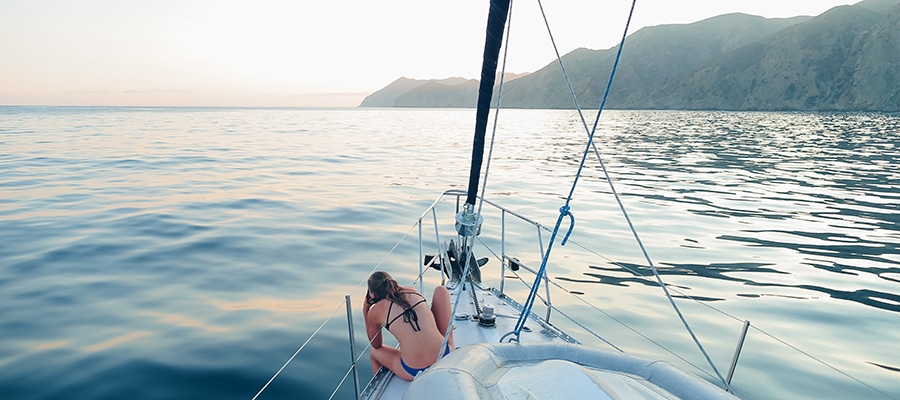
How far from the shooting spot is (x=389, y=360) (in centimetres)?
444

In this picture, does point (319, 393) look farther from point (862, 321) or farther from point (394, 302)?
point (862, 321)

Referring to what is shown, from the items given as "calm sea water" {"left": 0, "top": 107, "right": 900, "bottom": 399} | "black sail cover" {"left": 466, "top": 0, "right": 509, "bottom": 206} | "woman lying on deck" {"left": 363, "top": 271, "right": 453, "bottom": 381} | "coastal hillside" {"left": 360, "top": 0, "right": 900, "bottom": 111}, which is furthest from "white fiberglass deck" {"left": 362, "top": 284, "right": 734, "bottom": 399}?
"coastal hillside" {"left": 360, "top": 0, "right": 900, "bottom": 111}

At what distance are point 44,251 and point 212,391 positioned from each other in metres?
6.69

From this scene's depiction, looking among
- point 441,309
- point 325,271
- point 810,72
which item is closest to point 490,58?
point 441,309

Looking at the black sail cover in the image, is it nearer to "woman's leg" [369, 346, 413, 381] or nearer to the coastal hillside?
"woman's leg" [369, 346, 413, 381]

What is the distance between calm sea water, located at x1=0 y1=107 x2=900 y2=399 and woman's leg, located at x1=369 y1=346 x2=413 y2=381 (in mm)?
586

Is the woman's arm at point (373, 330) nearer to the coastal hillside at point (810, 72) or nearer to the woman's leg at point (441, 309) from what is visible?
the woman's leg at point (441, 309)

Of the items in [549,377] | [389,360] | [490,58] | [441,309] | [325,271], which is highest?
[490,58]

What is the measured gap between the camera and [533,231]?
483 inches

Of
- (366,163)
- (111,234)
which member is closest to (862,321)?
(111,234)

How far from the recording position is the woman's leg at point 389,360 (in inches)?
170

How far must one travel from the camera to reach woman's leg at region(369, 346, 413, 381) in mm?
4328

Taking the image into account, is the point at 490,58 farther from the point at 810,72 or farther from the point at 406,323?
the point at 810,72

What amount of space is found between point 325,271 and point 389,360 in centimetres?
496
